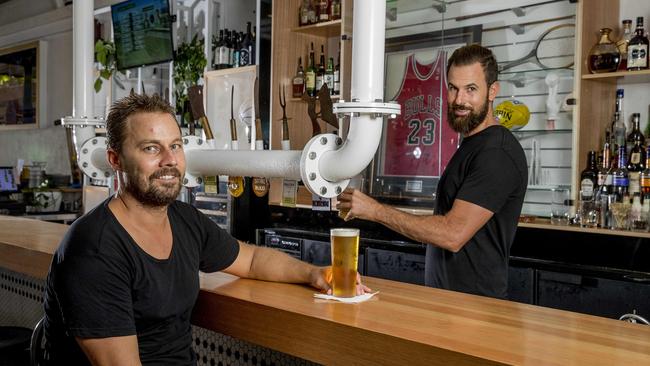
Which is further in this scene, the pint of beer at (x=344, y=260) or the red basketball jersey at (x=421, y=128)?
the red basketball jersey at (x=421, y=128)

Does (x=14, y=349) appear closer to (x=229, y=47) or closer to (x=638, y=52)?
(x=638, y=52)

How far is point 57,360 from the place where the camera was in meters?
1.62

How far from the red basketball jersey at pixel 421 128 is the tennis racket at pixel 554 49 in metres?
0.47

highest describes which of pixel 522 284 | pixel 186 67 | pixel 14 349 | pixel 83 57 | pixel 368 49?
pixel 186 67

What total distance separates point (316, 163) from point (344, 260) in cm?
24

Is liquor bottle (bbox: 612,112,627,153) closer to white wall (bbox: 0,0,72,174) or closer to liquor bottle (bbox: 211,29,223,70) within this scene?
liquor bottle (bbox: 211,29,223,70)

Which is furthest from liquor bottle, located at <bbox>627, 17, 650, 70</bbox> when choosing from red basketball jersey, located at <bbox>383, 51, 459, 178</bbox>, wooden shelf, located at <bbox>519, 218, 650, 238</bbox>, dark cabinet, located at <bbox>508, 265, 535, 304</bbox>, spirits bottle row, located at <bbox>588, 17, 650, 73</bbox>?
dark cabinet, located at <bbox>508, 265, 535, 304</bbox>

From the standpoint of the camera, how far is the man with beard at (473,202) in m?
2.06

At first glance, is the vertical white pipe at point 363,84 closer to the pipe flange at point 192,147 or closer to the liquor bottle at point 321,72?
the pipe flange at point 192,147

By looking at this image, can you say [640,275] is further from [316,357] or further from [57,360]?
[57,360]

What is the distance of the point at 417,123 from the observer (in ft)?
12.4

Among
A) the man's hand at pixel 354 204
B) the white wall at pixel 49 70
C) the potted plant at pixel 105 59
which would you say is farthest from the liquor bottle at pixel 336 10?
the white wall at pixel 49 70

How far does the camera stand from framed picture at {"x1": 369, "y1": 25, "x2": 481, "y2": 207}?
3.68m

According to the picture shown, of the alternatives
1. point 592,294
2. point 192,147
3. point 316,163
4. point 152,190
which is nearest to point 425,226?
point 316,163
